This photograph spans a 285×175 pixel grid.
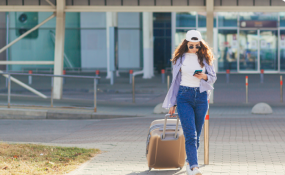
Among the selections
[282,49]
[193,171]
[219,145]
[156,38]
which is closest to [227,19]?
[282,49]

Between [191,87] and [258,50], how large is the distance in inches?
1114

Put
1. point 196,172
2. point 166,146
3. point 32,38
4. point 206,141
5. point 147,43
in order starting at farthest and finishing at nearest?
1. point 32,38
2. point 147,43
3. point 206,141
4. point 166,146
5. point 196,172

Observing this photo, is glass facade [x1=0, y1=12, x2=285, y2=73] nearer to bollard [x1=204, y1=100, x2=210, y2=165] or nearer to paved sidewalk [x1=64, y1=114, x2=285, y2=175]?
paved sidewalk [x1=64, y1=114, x2=285, y2=175]

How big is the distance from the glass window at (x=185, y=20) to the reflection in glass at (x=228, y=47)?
206cm

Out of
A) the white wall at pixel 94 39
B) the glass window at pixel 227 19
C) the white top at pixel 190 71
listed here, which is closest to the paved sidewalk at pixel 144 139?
the white top at pixel 190 71

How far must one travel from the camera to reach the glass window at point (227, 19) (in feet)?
107

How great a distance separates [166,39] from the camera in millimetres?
33812

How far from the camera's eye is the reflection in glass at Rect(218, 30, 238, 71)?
3278 cm

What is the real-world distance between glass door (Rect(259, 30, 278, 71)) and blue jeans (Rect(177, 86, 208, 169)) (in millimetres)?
28205

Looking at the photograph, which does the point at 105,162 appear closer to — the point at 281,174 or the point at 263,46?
the point at 281,174

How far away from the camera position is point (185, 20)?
3294 centimetres

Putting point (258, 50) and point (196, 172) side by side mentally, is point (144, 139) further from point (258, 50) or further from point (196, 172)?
point (258, 50)

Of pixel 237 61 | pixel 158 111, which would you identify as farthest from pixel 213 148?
pixel 237 61

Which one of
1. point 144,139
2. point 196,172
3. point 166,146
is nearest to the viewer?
point 196,172
